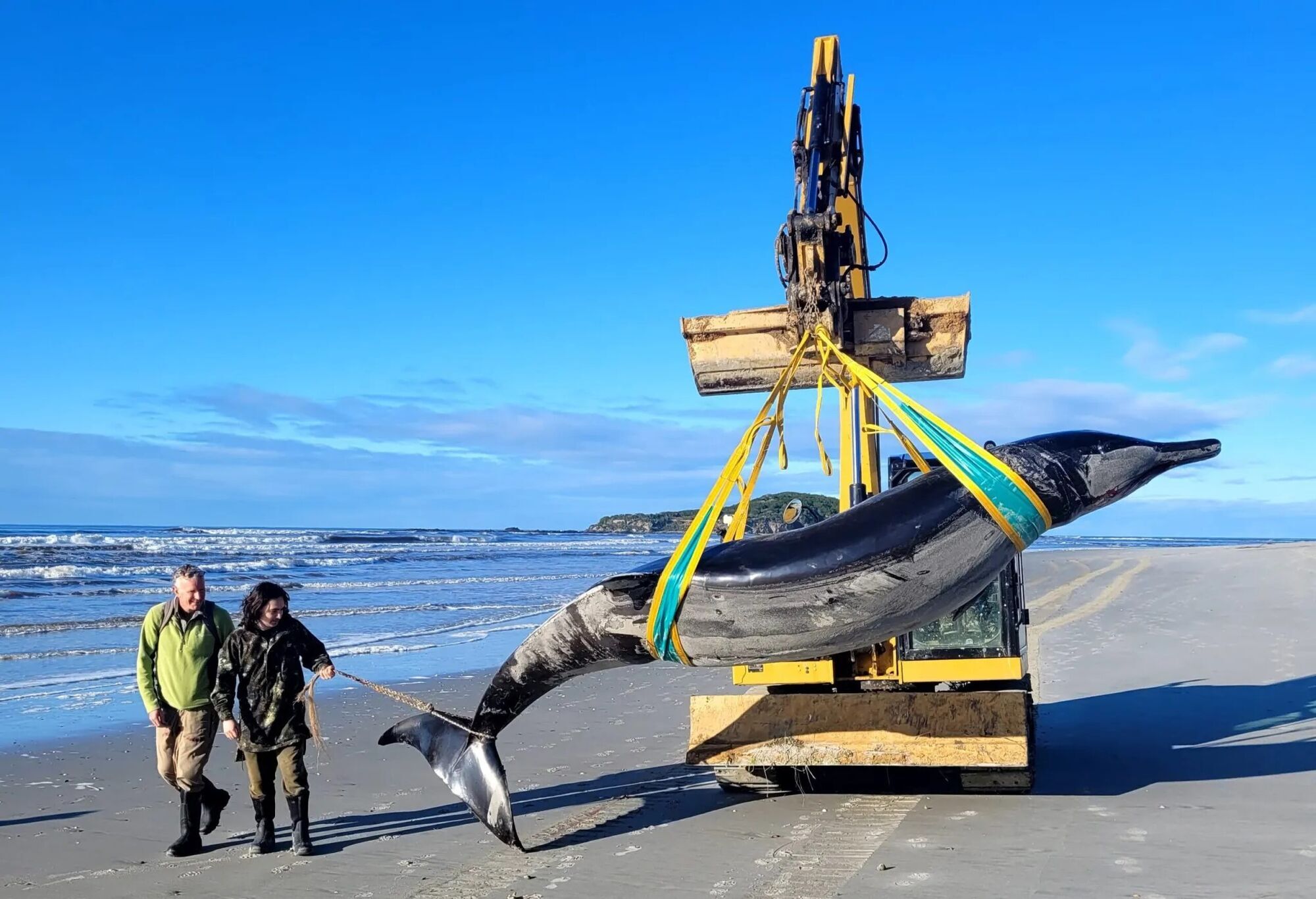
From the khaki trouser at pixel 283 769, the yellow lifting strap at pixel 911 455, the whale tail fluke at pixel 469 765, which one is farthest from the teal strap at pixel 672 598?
the khaki trouser at pixel 283 769

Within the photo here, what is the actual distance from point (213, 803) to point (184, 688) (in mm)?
841

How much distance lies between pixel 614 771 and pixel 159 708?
11.4 feet

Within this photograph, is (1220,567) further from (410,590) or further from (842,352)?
(842,352)

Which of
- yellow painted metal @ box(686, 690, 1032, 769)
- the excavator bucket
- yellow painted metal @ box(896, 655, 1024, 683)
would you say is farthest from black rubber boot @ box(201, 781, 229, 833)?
yellow painted metal @ box(896, 655, 1024, 683)

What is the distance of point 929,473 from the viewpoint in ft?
18.7

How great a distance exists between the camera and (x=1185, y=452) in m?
5.63

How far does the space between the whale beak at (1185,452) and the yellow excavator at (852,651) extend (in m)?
1.28

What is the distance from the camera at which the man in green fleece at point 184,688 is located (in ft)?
22.3

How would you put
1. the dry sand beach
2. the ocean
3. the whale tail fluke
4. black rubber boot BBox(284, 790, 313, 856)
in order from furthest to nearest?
1. the ocean
2. black rubber boot BBox(284, 790, 313, 856)
3. the whale tail fluke
4. the dry sand beach

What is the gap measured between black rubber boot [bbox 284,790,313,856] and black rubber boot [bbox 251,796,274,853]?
17cm

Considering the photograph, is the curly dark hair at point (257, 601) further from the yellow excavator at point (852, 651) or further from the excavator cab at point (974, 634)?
the excavator cab at point (974, 634)

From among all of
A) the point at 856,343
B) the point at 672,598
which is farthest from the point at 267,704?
the point at 856,343

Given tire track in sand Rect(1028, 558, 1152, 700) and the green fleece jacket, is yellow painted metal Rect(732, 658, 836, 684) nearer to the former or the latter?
the green fleece jacket

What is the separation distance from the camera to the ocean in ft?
43.4
